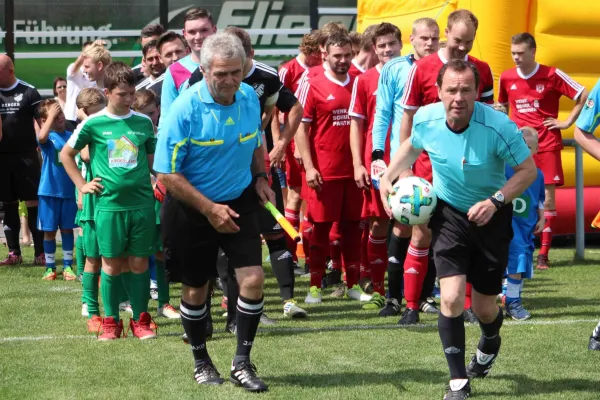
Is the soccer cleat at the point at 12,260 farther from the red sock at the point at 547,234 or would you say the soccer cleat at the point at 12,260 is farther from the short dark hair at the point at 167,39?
the red sock at the point at 547,234

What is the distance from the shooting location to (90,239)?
8.45m

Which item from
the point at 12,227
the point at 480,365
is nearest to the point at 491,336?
the point at 480,365

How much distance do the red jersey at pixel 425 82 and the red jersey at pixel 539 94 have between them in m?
3.84

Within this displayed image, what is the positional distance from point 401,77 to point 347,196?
1450 mm

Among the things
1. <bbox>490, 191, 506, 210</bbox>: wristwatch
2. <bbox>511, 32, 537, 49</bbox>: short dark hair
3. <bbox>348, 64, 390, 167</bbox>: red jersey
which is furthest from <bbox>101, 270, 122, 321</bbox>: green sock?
<bbox>511, 32, 537, 49</bbox>: short dark hair

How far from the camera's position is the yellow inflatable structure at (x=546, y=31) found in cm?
1270

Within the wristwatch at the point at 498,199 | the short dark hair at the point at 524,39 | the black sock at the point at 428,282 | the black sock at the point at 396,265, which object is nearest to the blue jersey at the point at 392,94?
the black sock at the point at 396,265

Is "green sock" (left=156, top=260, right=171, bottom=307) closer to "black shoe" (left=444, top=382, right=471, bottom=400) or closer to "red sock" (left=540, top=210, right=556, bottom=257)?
"black shoe" (left=444, top=382, right=471, bottom=400)

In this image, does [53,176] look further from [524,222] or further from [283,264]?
[524,222]

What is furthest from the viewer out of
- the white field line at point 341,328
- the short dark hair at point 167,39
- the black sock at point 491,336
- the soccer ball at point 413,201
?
the short dark hair at point 167,39

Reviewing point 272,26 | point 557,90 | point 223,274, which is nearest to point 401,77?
point 223,274

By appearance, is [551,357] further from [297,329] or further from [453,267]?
[297,329]

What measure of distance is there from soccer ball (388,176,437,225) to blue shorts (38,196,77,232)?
6.23 metres

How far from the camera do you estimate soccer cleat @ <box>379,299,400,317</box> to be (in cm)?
893
